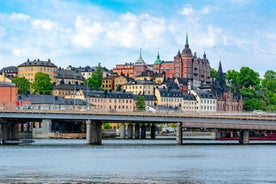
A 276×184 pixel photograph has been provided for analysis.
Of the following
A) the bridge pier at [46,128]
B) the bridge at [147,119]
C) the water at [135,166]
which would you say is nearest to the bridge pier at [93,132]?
the bridge at [147,119]

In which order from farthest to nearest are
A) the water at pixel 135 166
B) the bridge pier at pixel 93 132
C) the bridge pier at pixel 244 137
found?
1. the bridge pier at pixel 244 137
2. the bridge pier at pixel 93 132
3. the water at pixel 135 166

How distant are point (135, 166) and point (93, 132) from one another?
54206mm

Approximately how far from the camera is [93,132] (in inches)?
5625

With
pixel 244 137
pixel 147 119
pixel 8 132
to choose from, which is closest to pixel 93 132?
Answer: pixel 147 119

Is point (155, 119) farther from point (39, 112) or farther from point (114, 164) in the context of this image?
point (114, 164)

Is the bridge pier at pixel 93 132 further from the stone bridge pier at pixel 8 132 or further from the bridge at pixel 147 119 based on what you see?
the stone bridge pier at pixel 8 132

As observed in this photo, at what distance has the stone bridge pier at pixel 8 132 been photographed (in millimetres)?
151750


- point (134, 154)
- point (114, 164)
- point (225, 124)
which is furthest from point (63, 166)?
point (225, 124)

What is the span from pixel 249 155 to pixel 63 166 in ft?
100

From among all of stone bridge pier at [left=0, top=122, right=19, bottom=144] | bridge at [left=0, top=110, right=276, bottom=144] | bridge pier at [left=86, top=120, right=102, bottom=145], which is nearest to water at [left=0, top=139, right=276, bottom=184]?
bridge at [left=0, top=110, right=276, bottom=144]

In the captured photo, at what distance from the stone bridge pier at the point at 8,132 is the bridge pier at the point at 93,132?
15.7 m

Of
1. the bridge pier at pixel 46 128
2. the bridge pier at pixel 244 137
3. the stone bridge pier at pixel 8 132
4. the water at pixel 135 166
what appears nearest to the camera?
the water at pixel 135 166

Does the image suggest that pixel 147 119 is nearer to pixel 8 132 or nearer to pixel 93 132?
pixel 93 132

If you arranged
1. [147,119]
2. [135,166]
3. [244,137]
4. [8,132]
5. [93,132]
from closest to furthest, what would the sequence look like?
1. [135,166]
2. [147,119]
3. [93,132]
4. [244,137]
5. [8,132]
